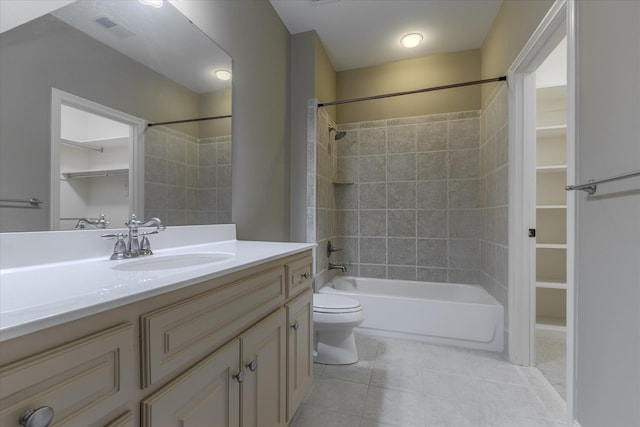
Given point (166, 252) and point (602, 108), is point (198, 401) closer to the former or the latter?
point (166, 252)

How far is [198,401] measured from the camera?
0.71 metres

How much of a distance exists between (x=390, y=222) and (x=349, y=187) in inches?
22.4

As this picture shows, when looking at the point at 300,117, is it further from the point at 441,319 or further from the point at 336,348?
the point at 441,319

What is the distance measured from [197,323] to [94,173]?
2.45ft

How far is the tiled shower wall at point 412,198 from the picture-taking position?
2701 mm

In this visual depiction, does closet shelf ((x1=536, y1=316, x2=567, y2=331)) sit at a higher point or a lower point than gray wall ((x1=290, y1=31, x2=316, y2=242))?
lower

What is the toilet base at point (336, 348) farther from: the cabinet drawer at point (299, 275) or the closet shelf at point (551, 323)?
the closet shelf at point (551, 323)

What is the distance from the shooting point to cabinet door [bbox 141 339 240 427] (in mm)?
597

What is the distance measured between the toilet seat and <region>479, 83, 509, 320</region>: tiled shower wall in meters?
1.09

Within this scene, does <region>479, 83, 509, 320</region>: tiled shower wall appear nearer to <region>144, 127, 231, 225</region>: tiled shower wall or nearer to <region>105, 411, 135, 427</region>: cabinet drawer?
<region>144, 127, 231, 225</region>: tiled shower wall

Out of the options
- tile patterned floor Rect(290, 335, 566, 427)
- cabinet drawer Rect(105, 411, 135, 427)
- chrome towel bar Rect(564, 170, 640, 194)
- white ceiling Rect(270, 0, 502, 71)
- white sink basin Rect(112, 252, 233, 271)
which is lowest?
tile patterned floor Rect(290, 335, 566, 427)

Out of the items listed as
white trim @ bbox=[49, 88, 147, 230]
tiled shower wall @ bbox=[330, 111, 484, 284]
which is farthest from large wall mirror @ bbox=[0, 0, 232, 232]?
tiled shower wall @ bbox=[330, 111, 484, 284]

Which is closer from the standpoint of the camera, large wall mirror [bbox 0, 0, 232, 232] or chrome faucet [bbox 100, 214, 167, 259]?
large wall mirror [bbox 0, 0, 232, 232]

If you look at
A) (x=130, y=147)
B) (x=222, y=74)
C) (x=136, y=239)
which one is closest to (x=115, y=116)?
(x=130, y=147)
